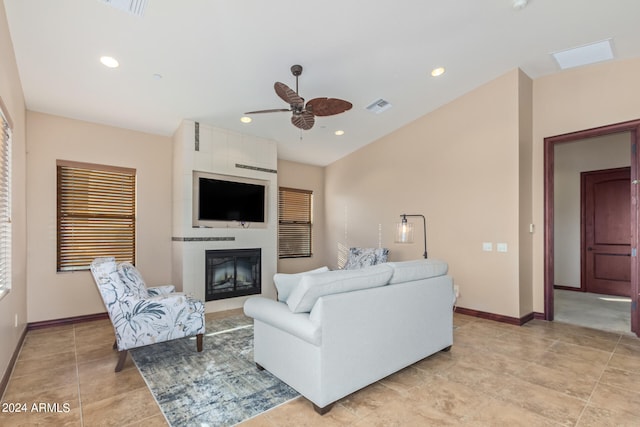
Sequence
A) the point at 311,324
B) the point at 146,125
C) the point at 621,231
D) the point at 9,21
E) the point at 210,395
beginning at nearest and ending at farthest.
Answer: the point at 311,324
the point at 210,395
the point at 9,21
the point at 146,125
the point at 621,231

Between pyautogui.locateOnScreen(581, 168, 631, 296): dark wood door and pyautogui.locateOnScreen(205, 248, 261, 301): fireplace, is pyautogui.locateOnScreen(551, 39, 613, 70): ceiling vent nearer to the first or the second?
pyautogui.locateOnScreen(581, 168, 631, 296): dark wood door

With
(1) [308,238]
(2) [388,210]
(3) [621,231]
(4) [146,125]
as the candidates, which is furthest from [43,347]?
(3) [621,231]

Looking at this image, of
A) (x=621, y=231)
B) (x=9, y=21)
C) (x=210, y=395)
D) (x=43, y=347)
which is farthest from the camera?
(x=621, y=231)

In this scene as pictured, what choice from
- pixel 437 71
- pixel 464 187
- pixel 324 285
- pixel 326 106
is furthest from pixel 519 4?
pixel 324 285

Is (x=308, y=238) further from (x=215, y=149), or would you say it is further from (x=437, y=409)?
(x=437, y=409)

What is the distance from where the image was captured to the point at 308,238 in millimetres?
7414

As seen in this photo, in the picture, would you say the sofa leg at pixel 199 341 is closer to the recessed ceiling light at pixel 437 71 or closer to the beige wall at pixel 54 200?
the beige wall at pixel 54 200

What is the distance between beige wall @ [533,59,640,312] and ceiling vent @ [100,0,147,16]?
5110 millimetres

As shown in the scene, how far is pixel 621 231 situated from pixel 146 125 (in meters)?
8.56

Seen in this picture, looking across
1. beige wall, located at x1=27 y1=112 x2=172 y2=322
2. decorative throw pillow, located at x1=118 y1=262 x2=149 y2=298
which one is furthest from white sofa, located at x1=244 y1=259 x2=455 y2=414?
beige wall, located at x1=27 y1=112 x2=172 y2=322

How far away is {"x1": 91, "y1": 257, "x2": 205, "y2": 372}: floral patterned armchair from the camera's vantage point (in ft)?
9.72

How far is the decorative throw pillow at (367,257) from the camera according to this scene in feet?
18.6

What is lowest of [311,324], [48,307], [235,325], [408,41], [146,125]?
[235,325]

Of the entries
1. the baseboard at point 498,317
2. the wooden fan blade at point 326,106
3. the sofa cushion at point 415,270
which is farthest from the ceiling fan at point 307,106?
the baseboard at point 498,317
